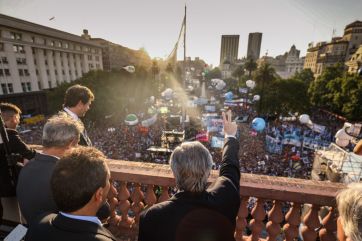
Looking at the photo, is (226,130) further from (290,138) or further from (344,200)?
(290,138)

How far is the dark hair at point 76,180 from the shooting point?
1386 millimetres

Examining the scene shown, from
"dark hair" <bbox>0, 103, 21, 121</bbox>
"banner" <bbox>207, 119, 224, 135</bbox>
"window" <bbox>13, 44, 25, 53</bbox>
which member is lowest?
"banner" <bbox>207, 119, 224, 135</bbox>

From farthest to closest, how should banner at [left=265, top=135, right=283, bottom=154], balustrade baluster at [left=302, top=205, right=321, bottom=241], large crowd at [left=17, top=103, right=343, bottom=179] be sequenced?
banner at [left=265, top=135, right=283, bottom=154] < large crowd at [left=17, top=103, right=343, bottom=179] < balustrade baluster at [left=302, top=205, right=321, bottom=241]

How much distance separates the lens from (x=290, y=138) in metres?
20.4

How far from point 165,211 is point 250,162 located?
15505 millimetres

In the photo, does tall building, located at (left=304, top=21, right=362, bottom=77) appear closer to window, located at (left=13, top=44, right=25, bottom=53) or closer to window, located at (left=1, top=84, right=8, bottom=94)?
window, located at (left=13, top=44, right=25, bottom=53)

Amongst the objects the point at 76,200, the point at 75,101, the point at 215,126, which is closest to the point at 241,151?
the point at 215,126

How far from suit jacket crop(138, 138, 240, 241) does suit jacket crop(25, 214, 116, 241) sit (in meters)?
0.31

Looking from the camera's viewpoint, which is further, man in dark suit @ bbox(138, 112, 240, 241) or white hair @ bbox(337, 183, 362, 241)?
man in dark suit @ bbox(138, 112, 240, 241)

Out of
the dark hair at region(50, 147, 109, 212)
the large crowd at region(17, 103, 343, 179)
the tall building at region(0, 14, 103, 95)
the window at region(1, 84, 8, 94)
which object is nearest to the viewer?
the dark hair at region(50, 147, 109, 212)

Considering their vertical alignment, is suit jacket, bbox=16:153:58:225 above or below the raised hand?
below

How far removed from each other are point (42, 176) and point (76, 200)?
791mm

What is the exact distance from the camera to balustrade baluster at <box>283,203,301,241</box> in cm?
242

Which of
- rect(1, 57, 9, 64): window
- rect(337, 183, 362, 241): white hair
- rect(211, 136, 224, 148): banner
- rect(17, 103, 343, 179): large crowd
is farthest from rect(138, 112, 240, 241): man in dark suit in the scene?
rect(1, 57, 9, 64): window
